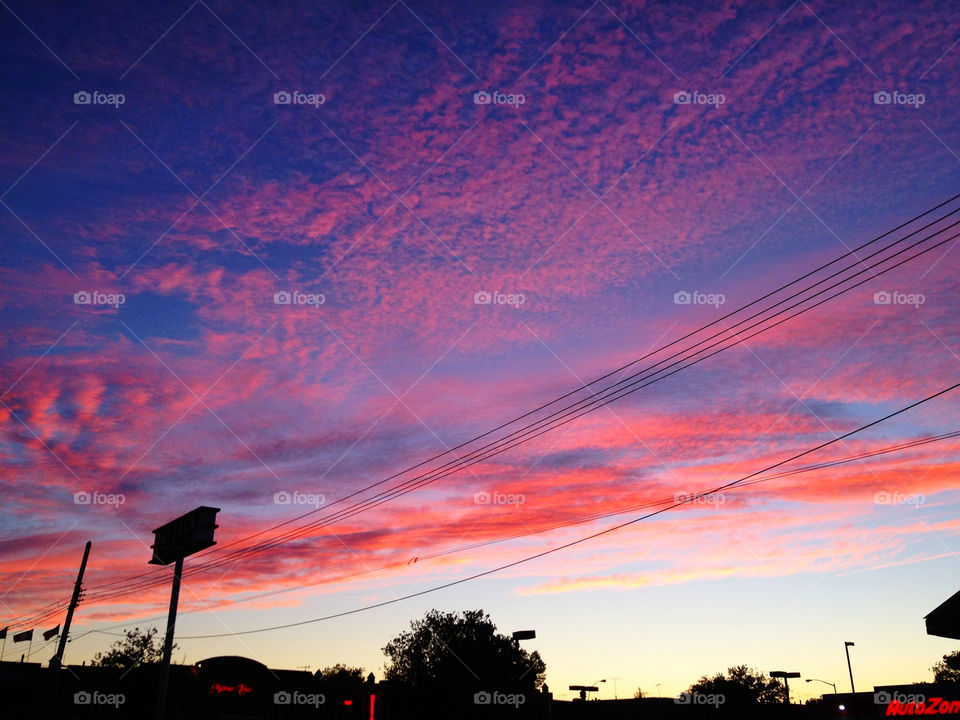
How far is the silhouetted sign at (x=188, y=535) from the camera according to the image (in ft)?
98.9

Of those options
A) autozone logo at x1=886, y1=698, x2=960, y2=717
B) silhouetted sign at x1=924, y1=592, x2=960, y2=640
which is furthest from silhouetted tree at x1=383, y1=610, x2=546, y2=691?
silhouetted sign at x1=924, y1=592, x2=960, y2=640

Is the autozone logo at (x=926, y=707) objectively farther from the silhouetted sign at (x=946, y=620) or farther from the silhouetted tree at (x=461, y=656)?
the silhouetted tree at (x=461, y=656)

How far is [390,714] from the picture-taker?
48.1 m

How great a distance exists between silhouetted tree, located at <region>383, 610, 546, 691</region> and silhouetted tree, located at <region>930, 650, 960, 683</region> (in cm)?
8254

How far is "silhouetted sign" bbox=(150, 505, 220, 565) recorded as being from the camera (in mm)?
30141

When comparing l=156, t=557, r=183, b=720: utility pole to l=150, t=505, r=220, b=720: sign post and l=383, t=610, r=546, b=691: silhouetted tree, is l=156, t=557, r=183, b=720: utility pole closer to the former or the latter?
l=150, t=505, r=220, b=720: sign post

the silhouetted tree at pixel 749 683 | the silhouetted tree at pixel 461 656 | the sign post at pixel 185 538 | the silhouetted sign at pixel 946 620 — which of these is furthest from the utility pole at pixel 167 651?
the silhouetted tree at pixel 749 683

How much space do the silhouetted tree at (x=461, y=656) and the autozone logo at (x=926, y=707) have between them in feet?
156

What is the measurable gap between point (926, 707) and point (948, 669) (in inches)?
4622

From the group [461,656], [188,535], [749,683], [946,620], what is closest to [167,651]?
[188,535]

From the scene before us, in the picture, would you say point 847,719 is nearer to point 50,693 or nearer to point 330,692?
point 330,692

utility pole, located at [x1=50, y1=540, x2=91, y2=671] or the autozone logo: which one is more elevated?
utility pole, located at [x1=50, y1=540, x2=91, y2=671]

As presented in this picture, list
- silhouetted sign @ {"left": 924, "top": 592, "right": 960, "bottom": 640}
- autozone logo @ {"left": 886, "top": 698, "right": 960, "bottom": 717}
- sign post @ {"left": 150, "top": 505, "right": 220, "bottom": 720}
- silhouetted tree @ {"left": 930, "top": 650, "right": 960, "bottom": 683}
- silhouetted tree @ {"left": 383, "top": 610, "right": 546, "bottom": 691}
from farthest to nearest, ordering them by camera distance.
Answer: silhouetted tree @ {"left": 930, "top": 650, "right": 960, "bottom": 683} → silhouetted tree @ {"left": 383, "top": 610, "right": 546, "bottom": 691} → autozone logo @ {"left": 886, "top": 698, "right": 960, "bottom": 717} → sign post @ {"left": 150, "top": 505, "right": 220, "bottom": 720} → silhouetted sign @ {"left": 924, "top": 592, "right": 960, "bottom": 640}

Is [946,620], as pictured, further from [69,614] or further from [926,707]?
[69,614]
